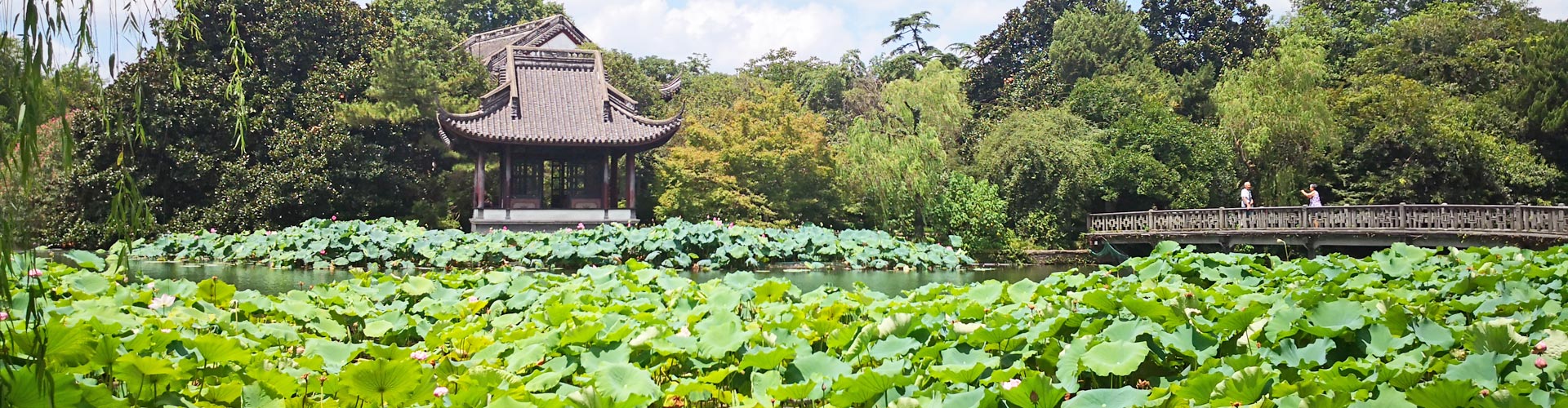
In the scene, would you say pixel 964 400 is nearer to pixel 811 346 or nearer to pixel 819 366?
pixel 819 366

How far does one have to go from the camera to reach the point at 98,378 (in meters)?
2.63

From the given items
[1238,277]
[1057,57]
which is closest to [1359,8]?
[1057,57]

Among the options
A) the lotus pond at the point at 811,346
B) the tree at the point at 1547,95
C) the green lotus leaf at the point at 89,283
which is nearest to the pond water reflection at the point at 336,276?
the green lotus leaf at the point at 89,283

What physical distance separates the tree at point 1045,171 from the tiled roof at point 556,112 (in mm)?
5467

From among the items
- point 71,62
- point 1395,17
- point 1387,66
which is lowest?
point 71,62

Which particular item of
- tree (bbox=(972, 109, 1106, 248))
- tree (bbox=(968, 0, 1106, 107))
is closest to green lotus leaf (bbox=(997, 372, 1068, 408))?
tree (bbox=(972, 109, 1106, 248))

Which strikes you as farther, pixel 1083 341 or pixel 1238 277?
pixel 1238 277

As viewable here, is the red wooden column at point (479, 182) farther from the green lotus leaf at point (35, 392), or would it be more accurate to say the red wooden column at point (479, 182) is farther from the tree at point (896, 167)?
the green lotus leaf at point (35, 392)

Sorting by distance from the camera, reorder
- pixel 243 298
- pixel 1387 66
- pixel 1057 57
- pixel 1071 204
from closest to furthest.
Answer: pixel 243 298
pixel 1071 204
pixel 1387 66
pixel 1057 57

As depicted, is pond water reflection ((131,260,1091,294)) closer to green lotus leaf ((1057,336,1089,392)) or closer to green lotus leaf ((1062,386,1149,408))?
green lotus leaf ((1057,336,1089,392))

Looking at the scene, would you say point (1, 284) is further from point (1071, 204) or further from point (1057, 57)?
point (1057, 57)

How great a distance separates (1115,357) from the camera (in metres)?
2.67

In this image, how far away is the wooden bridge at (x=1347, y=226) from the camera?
11.6 m

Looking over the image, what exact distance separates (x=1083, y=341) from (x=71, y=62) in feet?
7.28
